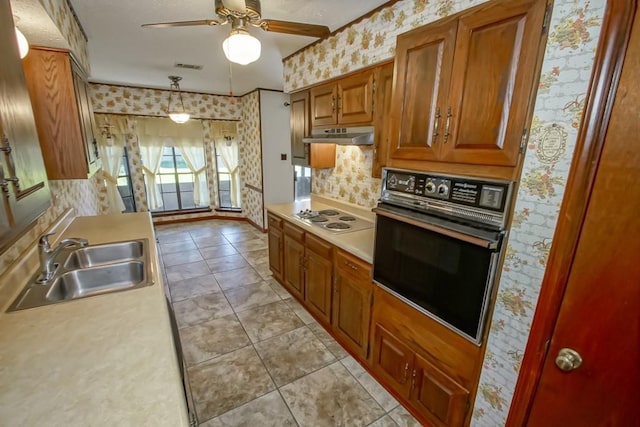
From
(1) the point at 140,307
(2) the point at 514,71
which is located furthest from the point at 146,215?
(2) the point at 514,71

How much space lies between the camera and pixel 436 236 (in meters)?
1.37

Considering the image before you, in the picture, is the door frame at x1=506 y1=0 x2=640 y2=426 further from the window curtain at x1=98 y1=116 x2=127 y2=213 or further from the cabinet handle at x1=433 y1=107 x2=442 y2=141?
the window curtain at x1=98 y1=116 x2=127 y2=213

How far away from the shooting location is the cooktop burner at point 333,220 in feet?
7.96

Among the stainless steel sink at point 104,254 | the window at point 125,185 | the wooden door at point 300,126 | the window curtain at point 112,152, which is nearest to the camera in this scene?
the stainless steel sink at point 104,254

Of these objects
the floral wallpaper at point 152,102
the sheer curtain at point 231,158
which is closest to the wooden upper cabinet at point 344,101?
the floral wallpaper at point 152,102

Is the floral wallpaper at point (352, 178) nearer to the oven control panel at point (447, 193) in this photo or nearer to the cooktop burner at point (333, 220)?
the cooktop burner at point (333, 220)

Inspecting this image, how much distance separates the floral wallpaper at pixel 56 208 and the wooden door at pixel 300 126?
205 centimetres

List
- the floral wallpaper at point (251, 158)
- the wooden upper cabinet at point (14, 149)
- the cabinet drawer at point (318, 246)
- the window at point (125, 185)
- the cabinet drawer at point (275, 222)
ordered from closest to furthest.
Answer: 1. the wooden upper cabinet at point (14, 149)
2. the cabinet drawer at point (318, 246)
3. the cabinet drawer at point (275, 222)
4. the floral wallpaper at point (251, 158)
5. the window at point (125, 185)

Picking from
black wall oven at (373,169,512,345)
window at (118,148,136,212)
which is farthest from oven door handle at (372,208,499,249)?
window at (118,148,136,212)

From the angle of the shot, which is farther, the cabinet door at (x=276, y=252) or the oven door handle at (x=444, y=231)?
the cabinet door at (x=276, y=252)

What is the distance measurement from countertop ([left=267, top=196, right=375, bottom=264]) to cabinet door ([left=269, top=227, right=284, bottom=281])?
254 mm

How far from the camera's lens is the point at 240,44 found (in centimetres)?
148

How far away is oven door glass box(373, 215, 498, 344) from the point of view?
1220mm

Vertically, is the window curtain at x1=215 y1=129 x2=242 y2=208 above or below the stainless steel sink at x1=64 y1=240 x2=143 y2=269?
above
